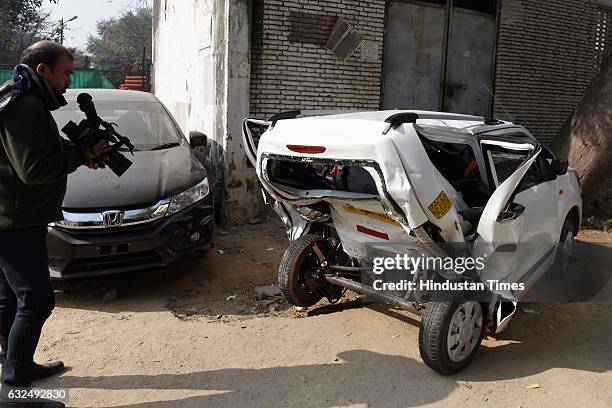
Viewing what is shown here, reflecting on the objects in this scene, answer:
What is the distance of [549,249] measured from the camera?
182 inches

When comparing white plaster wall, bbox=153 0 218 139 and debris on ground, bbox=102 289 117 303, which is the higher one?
white plaster wall, bbox=153 0 218 139

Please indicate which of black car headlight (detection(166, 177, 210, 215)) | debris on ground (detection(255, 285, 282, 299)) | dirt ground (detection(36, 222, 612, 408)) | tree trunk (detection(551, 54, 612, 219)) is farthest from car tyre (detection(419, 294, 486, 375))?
tree trunk (detection(551, 54, 612, 219))

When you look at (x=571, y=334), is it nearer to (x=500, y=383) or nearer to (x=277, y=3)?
(x=500, y=383)

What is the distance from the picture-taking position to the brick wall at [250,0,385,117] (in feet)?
24.7

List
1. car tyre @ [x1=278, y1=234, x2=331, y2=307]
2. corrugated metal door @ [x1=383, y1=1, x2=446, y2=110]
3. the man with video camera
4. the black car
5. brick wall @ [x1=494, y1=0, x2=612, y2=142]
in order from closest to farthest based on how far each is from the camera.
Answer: the man with video camera → car tyre @ [x1=278, y1=234, x2=331, y2=307] → the black car → corrugated metal door @ [x1=383, y1=1, x2=446, y2=110] → brick wall @ [x1=494, y1=0, x2=612, y2=142]

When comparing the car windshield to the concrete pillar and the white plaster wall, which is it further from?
the white plaster wall

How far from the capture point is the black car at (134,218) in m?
4.45

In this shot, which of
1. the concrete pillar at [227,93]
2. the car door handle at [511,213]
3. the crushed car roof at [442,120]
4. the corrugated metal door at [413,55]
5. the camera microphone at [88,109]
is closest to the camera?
the camera microphone at [88,109]

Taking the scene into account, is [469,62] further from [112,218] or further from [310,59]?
[112,218]

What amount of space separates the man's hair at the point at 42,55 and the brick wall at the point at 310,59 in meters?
4.72

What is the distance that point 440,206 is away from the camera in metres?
3.27

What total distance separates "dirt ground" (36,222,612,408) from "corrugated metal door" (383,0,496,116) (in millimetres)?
4964

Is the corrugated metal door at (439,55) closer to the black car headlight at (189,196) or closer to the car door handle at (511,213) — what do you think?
the black car headlight at (189,196)

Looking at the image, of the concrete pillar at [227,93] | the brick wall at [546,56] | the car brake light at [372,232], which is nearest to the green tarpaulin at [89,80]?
the concrete pillar at [227,93]
